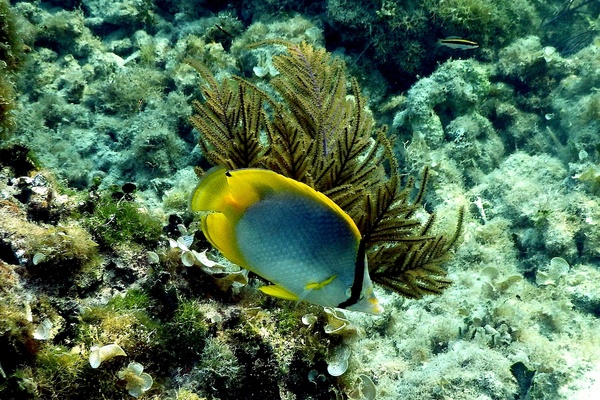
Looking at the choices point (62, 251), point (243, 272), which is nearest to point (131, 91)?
point (62, 251)

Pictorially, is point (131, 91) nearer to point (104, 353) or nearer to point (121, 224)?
point (121, 224)

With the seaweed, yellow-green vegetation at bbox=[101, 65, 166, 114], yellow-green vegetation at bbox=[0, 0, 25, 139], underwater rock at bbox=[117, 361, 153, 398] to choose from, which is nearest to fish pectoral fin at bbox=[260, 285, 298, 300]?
the seaweed

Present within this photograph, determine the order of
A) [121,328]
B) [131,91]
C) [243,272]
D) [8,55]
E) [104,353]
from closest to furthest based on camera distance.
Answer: [104,353] → [121,328] → [243,272] → [8,55] → [131,91]

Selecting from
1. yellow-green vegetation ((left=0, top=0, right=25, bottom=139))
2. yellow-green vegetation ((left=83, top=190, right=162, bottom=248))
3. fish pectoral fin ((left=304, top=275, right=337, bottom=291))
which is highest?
fish pectoral fin ((left=304, top=275, right=337, bottom=291))

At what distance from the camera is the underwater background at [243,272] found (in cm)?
234

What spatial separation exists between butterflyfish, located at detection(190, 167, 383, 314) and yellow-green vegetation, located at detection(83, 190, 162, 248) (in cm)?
167

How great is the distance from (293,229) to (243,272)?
51.8 inches

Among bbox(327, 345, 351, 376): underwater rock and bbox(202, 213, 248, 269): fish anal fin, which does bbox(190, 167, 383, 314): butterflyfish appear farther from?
bbox(327, 345, 351, 376): underwater rock

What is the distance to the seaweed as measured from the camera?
8.26 feet

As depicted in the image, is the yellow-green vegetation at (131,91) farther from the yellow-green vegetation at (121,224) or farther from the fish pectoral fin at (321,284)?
the fish pectoral fin at (321,284)

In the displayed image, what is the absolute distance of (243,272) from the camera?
2.58 m

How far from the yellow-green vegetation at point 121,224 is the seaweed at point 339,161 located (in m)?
0.67

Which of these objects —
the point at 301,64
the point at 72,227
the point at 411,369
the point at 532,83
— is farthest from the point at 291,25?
the point at 411,369

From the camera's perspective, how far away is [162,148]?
536 cm
